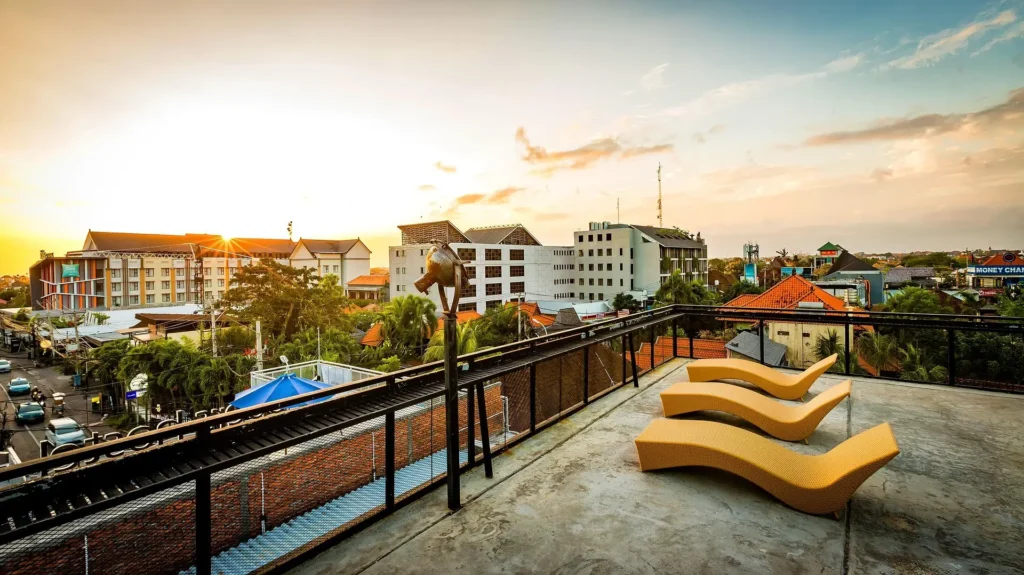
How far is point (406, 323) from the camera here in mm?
34406

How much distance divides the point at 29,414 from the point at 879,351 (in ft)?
143

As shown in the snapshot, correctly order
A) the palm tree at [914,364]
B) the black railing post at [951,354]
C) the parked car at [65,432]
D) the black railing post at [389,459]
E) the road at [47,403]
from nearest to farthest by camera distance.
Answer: the black railing post at [389,459]
the black railing post at [951,354]
the palm tree at [914,364]
the parked car at [65,432]
the road at [47,403]

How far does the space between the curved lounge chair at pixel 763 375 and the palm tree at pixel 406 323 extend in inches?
1114

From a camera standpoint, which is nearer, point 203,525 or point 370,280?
point 203,525

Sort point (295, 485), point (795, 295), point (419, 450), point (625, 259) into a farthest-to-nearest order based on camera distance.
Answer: point (625, 259) < point (795, 295) < point (295, 485) < point (419, 450)

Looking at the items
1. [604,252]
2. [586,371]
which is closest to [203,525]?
[586,371]

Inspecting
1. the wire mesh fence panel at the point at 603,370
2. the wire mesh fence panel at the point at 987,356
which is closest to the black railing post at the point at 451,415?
the wire mesh fence panel at the point at 603,370

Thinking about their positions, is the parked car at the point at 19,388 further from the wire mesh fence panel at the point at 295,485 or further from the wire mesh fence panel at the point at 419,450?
the wire mesh fence panel at the point at 419,450

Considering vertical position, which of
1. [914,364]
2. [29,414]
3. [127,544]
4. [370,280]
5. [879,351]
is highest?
[370,280]

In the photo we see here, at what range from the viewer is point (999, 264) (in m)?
42.8

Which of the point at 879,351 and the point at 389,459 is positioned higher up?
the point at 389,459

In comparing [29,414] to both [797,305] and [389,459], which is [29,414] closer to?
[389,459]

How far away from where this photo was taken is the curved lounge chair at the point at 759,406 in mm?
4750

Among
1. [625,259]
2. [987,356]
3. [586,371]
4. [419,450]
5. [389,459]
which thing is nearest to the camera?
[389,459]
